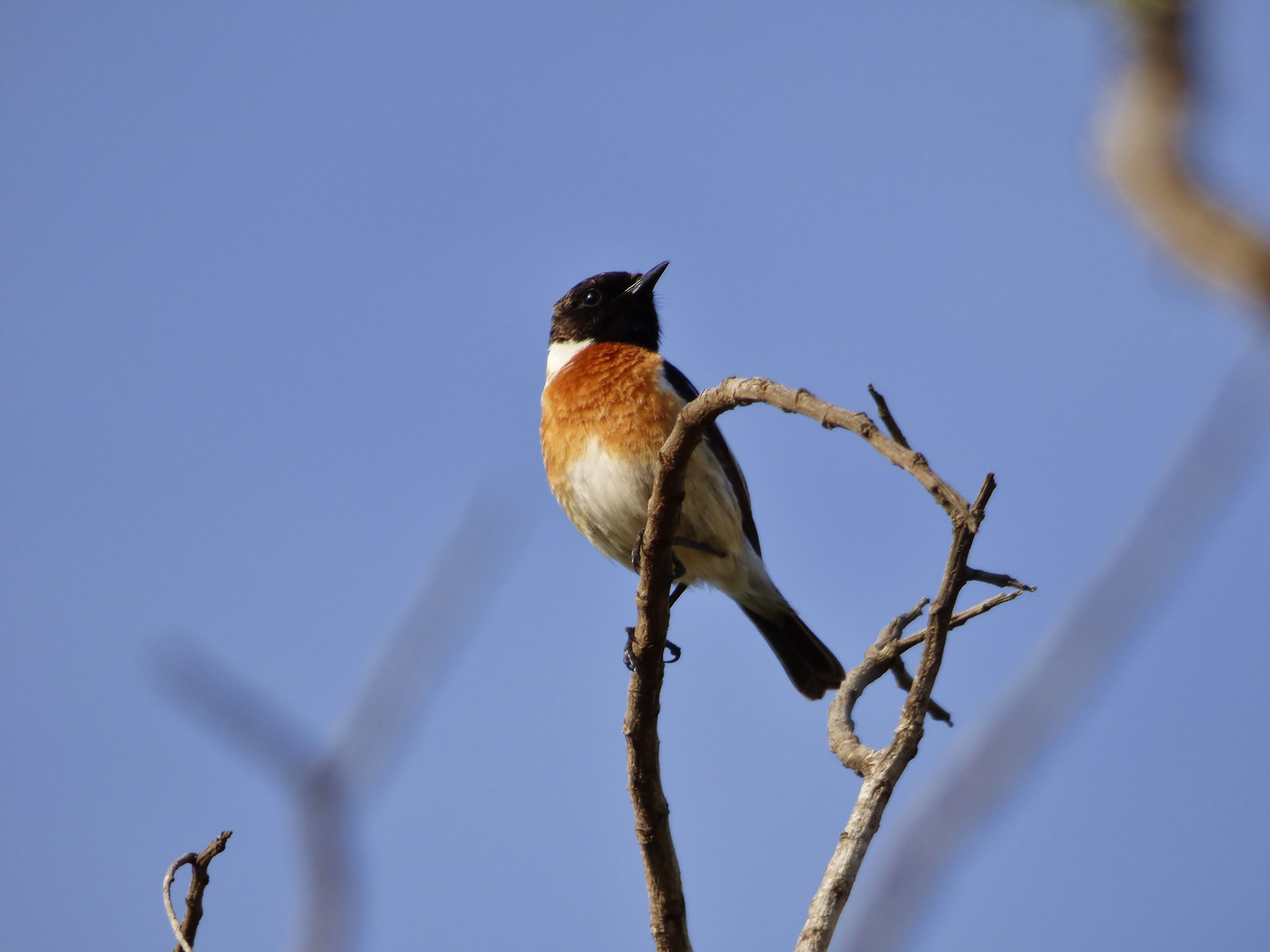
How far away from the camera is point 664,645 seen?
5.15 meters

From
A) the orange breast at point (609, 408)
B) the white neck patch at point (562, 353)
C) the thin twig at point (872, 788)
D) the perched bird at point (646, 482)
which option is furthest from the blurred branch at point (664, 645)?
the white neck patch at point (562, 353)

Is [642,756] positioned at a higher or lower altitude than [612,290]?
lower

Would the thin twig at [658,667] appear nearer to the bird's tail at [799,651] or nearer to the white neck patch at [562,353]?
the bird's tail at [799,651]

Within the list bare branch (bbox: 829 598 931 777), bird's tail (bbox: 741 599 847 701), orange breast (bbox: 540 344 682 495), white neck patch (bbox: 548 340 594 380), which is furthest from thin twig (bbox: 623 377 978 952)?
white neck patch (bbox: 548 340 594 380)

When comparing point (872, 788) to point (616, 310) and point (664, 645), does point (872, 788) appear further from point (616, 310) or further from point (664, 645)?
point (616, 310)

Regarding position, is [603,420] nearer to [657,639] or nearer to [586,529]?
[586,529]

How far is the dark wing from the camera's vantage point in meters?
7.37

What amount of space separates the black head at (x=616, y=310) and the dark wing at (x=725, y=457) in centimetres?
137

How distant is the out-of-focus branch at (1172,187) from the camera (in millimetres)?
1012

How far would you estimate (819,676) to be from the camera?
7.92m

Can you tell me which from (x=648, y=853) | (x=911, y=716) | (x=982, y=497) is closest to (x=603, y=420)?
(x=648, y=853)

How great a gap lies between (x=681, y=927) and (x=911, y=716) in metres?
1.55

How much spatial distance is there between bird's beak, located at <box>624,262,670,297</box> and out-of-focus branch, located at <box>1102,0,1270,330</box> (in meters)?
7.77

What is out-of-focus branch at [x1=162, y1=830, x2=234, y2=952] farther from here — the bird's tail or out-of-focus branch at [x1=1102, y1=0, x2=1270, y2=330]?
the bird's tail
